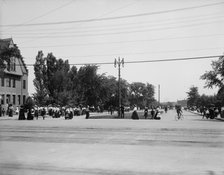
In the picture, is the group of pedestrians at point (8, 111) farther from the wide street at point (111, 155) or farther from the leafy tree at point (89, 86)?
the wide street at point (111, 155)

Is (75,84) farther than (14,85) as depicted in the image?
Yes

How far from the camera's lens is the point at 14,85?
49594 mm

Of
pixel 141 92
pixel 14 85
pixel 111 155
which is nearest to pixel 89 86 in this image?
pixel 14 85

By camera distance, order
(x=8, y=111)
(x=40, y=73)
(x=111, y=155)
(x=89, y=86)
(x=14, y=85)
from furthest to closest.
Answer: (x=40, y=73) → (x=89, y=86) → (x=14, y=85) → (x=8, y=111) → (x=111, y=155)

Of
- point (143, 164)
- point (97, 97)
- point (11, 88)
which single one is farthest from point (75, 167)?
point (97, 97)

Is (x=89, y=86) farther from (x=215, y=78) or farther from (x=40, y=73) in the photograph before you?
(x=215, y=78)

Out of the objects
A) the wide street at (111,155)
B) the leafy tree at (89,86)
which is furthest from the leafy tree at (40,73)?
the wide street at (111,155)

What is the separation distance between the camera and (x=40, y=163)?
822cm

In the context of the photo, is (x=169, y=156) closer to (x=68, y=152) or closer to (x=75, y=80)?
(x=68, y=152)

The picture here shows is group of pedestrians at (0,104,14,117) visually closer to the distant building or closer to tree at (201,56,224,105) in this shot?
the distant building

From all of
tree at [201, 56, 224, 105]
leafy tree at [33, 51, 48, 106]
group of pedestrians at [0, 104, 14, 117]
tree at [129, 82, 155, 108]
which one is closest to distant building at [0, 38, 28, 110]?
leafy tree at [33, 51, 48, 106]

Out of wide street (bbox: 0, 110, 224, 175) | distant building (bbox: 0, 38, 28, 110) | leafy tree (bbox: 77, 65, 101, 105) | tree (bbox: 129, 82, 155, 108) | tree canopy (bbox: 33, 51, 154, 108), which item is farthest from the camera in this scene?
tree (bbox: 129, 82, 155, 108)

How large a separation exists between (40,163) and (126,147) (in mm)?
3657

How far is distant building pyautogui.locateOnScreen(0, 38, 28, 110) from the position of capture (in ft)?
150
